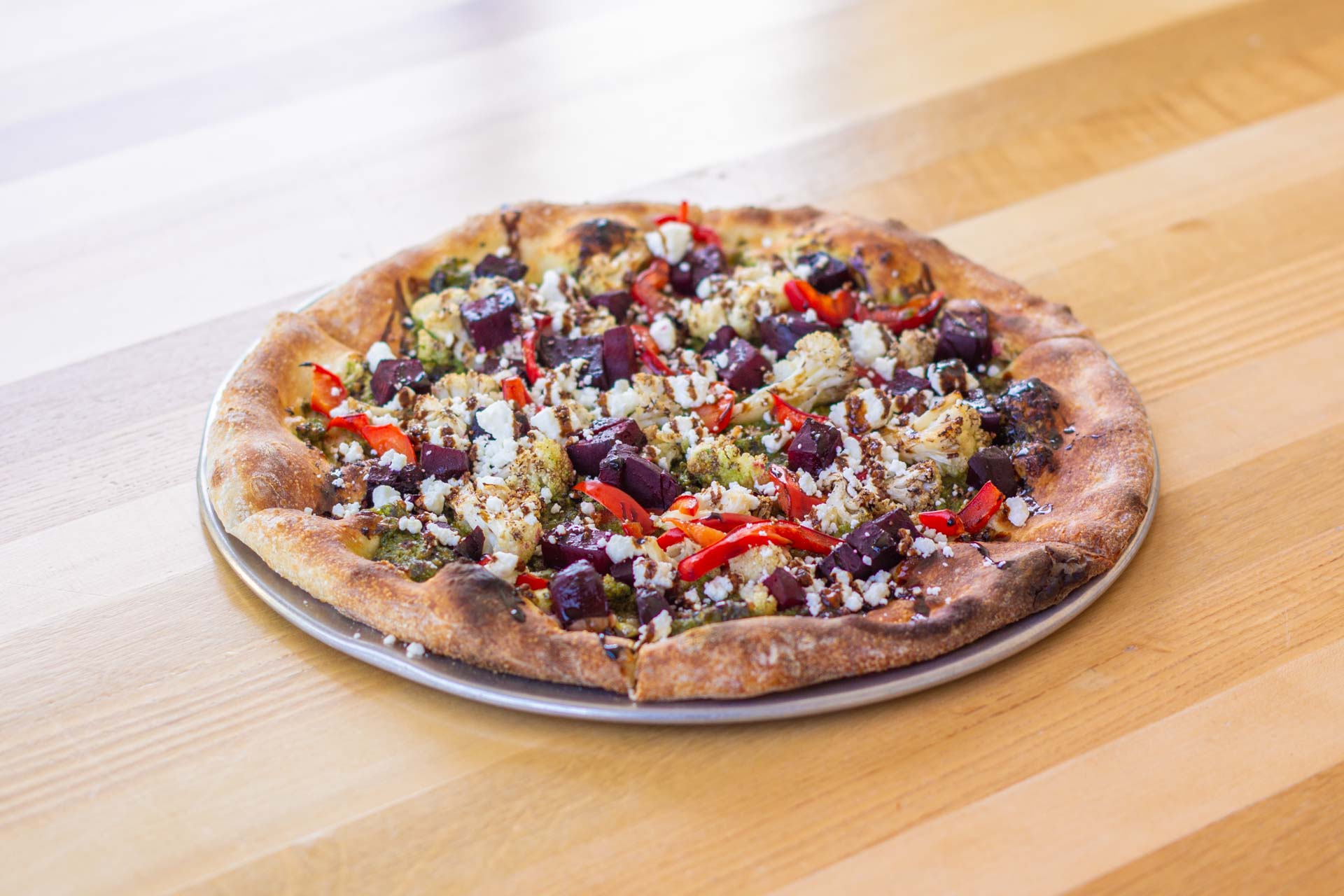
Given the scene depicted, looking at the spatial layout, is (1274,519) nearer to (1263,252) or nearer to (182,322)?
(1263,252)

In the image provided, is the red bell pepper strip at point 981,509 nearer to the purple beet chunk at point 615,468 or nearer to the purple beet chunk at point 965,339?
the purple beet chunk at point 965,339

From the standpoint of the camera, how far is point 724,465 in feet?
9.77

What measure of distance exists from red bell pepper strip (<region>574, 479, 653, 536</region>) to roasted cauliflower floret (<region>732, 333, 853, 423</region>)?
1.47 ft

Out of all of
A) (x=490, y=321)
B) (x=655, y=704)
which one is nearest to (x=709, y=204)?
(x=490, y=321)

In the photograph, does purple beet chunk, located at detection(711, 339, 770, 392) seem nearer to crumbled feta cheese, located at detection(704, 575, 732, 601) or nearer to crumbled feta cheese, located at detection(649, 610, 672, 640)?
crumbled feta cheese, located at detection(704, 575, 732, 601)

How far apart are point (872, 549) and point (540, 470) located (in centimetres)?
75

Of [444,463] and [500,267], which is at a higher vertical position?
[500,267]

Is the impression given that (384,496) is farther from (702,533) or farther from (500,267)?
(500,267)

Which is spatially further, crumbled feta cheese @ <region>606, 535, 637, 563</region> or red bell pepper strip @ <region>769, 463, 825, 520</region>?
A: red bell pepper strip @ <region>769, 463, 825, 520</region>

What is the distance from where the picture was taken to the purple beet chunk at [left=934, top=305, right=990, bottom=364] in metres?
3.36

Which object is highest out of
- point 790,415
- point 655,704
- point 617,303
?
point 617,303

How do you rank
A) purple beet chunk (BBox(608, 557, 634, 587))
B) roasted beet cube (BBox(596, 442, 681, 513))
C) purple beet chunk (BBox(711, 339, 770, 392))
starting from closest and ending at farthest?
purple beet chunk (BBox(608, 557, 634, 587)) → roasted beet cube (BBox(596, 442, 681, 513)) → purple beet chunk (BBox(711, 339, 770, 392))

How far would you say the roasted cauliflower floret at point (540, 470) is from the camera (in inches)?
116

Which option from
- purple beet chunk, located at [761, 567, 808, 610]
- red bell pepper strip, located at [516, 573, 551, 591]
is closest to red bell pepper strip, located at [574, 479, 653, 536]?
red bell pepper strip, located at [516, 573, 551, 591]
